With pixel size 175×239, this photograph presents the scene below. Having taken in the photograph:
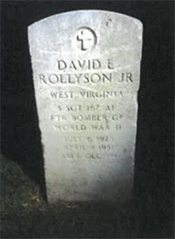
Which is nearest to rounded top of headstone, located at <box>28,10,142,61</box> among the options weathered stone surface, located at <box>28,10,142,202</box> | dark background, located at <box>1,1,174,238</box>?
weathered stone surface, located at <box>28,10,142,202</box>

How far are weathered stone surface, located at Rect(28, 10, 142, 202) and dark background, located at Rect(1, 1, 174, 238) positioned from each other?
33 centimetres

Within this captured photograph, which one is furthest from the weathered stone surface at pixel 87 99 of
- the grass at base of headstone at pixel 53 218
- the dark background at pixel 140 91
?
the dark background at pixel 140 91

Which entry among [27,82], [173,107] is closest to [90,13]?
[173,107]

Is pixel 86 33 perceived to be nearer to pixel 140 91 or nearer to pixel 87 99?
pixel 87 99

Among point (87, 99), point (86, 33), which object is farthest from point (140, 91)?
point (86, 33)

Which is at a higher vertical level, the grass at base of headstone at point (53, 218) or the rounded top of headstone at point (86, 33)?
the rounded top of headstone at point (86, 33)

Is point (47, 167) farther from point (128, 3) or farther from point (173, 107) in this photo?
point (128, 3)

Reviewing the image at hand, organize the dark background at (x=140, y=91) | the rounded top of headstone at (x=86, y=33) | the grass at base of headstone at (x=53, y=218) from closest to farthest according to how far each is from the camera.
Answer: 1. the rounded top of headstone at (x=86, y=33)
2. the grass at base of headstone at (x=53, y=218)
3. the dark background at (x=140, y=91)

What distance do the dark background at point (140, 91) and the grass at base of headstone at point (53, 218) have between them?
8.4 inches

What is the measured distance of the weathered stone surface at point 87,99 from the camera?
10.9 feet

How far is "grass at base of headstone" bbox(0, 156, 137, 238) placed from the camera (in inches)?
138

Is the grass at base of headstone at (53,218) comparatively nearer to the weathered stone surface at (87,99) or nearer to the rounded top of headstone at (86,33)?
the weathered stone surface at (87,99)

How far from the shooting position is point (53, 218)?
365cm

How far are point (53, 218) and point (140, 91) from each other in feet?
6.80
